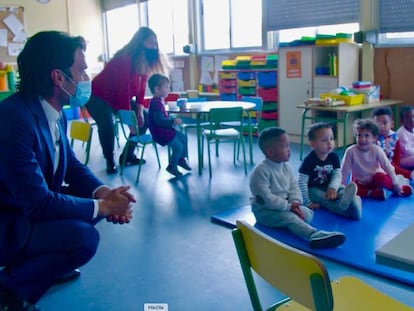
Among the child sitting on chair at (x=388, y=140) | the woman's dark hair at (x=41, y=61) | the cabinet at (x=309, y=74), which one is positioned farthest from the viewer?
the cabinet at (x=309, y=74)

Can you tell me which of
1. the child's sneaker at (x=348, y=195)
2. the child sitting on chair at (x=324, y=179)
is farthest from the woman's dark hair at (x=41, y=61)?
the child's sneaker at (x=348, y=195)

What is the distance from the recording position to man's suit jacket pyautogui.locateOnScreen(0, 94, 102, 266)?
1.71 meters

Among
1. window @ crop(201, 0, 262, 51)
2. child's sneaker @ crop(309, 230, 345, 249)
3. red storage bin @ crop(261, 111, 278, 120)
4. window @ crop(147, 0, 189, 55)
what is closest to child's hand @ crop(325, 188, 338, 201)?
child's sneaker @ crop(309, 230, 345, 249)

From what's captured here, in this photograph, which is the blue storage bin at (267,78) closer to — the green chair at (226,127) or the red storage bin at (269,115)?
the red storage bin at (269,115)

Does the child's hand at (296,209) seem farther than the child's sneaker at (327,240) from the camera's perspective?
Yes

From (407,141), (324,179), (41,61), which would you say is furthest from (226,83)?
(41,61)

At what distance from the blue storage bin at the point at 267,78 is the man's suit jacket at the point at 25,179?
508 centimetres

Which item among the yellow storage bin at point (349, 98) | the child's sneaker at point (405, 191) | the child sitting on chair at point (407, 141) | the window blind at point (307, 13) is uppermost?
the window blind at point (307, 13)

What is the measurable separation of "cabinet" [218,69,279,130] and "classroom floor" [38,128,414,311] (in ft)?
9.16

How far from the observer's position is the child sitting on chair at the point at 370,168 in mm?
3613

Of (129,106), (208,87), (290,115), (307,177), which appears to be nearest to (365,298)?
(307,177)

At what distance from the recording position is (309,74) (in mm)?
5969

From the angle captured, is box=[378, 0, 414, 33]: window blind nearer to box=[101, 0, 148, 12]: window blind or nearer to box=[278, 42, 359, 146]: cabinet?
box=[278, 42, 359, 146]: cabinet

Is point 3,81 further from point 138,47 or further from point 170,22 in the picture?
point 170,22
